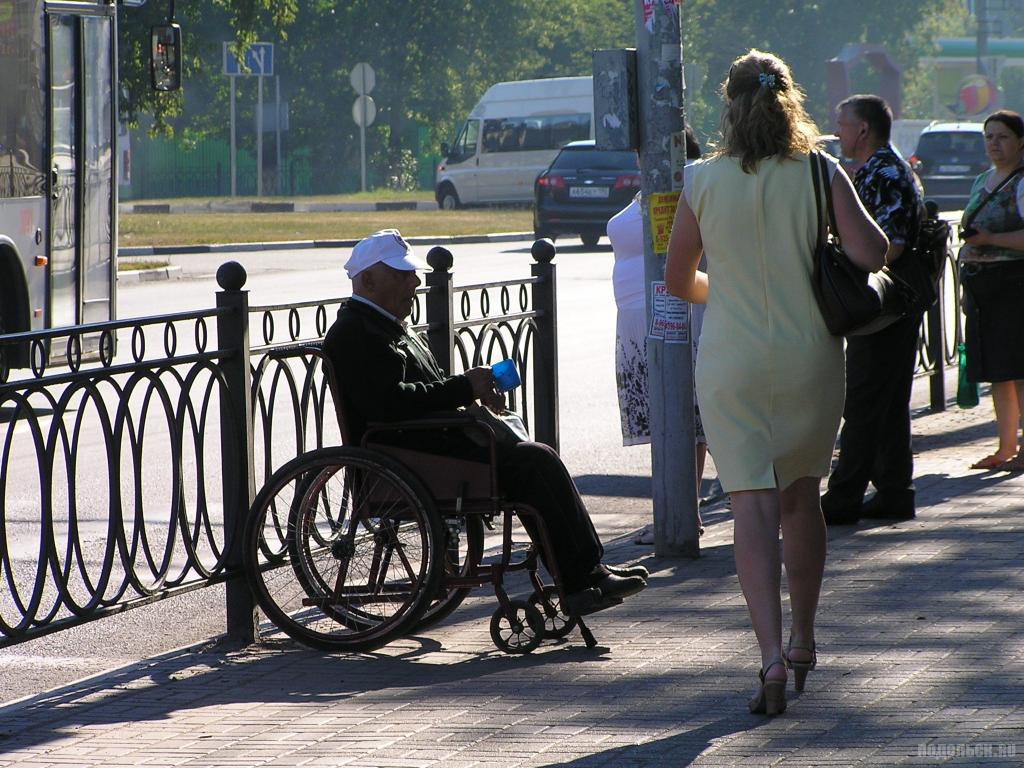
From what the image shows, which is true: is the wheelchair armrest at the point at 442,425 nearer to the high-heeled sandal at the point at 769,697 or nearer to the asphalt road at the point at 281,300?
the asphalt road at the point at 281,300

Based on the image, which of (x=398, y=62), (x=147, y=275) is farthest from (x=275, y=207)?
(x=147, y=275)

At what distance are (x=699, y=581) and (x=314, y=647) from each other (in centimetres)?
152

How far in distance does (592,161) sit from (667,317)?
67.2ft

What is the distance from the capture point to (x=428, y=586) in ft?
17.6

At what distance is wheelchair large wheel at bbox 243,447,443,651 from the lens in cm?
540

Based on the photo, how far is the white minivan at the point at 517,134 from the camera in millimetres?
39156

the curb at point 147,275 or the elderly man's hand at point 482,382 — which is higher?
the curb at point 147,275

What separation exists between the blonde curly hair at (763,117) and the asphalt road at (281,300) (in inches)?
102

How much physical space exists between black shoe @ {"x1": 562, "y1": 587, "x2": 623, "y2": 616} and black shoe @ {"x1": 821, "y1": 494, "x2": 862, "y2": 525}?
214 cm

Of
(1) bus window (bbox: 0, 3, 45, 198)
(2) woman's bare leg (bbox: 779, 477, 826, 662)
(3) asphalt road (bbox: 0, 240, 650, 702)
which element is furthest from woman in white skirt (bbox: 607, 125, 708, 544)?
(1) bus window (bbox: 0, 3, 45, 198)

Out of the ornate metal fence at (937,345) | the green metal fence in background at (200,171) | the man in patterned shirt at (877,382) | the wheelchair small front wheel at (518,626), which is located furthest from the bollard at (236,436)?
the green metal fence in background at (200,171)

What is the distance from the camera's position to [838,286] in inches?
179

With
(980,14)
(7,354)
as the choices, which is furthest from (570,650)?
(980,14)

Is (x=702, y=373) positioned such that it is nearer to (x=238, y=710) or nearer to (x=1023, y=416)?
(x=238, y=710)
